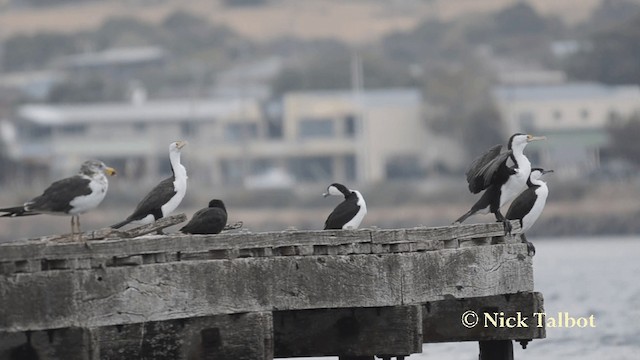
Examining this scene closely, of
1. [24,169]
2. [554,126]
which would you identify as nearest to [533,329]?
[554,126]

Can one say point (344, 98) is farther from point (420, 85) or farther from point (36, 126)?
point (36, 126)

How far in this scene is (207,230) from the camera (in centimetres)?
2164

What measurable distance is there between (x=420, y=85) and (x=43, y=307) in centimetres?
14285

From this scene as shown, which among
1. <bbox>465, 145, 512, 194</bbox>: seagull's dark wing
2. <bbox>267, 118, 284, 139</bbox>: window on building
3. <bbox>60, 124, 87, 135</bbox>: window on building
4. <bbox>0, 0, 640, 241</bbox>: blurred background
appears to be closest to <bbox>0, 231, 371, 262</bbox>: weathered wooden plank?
<bbox>465, 145, 512, 194</bbox>: seagull's dark wing

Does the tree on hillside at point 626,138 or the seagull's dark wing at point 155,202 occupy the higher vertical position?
the tree on hillside at point 626,138

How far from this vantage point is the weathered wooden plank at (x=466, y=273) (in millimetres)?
21719

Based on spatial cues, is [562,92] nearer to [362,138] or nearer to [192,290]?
[362,138]

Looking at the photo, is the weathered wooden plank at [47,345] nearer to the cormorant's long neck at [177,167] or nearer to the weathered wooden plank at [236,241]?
the weathered wooden plank at [236,241]

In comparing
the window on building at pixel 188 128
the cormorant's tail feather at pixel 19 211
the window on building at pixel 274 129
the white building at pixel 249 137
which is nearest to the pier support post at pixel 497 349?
the cormorant's tail feather at pixel 19 211

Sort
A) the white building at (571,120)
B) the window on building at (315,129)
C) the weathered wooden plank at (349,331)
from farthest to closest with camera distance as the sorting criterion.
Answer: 1. the window on building at (315,129)
2. the white building at (571,120)
3. the weathered wooden plank at (349,331)

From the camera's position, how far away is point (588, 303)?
50.8 meters

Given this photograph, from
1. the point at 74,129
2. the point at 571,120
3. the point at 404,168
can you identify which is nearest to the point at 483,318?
the point at 571,120

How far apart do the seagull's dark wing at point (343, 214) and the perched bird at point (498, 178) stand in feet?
3.99

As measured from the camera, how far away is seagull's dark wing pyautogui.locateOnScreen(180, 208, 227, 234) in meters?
21.6
